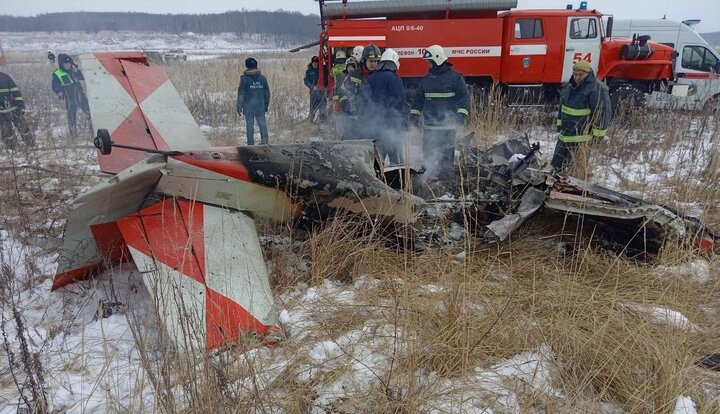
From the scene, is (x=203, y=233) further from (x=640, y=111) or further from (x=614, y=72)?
(x=614, y=72)

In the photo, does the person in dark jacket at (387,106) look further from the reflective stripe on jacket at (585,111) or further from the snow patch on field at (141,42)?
the snow patch on field at (141,42)

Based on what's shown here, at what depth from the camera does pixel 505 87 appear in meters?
10.4

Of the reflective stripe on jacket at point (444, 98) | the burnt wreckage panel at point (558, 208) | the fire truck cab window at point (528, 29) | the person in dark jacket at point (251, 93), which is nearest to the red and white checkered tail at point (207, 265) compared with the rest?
the burnt wreckage panel at point (558, 208)

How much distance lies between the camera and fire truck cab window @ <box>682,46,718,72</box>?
435 inches

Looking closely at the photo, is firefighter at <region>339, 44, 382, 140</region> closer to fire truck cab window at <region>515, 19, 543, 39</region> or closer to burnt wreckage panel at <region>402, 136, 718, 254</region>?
burnt wreckage panel at <region>402, 136, 718, 254</region>

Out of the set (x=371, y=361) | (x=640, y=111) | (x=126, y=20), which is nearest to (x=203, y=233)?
(x=371, y=361)

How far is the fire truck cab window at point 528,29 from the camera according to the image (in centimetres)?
984

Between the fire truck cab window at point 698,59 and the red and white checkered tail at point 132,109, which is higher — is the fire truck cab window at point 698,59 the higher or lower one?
the higher one

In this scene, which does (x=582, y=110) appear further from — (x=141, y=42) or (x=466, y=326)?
(x=141, y=42)

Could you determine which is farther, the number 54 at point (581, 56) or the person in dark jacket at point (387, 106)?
the number 54 at point (581, 56)

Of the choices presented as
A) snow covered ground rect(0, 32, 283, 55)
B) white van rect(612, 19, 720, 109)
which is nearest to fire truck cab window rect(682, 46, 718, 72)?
white van rect(612, 19, 720, 109)

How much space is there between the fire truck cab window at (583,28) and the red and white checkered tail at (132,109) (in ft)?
30.4

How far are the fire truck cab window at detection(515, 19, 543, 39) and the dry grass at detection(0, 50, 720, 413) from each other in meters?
6.51

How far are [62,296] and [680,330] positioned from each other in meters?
3.85
